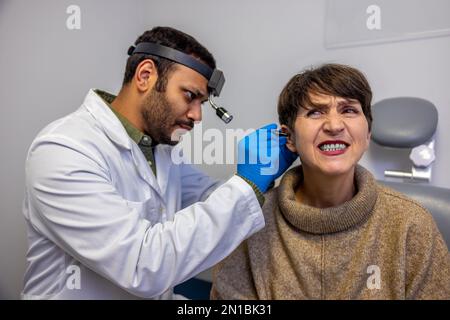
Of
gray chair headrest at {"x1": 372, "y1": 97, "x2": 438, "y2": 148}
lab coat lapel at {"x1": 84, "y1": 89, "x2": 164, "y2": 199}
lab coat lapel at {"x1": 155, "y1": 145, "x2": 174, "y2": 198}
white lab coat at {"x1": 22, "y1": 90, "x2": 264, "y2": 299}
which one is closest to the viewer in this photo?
white lab coat at {"x1": 22, "y1": 90, "x2": 264, "y2": 299}

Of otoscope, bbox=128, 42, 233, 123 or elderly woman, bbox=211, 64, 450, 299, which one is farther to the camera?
otoscope, bbox=128, 42, 233, 123

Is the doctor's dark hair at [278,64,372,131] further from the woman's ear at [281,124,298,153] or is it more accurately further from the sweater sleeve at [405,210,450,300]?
the sweater sleeve at [405,210,450,300]

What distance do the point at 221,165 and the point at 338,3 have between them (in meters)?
0.93

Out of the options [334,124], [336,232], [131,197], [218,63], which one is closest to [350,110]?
[334,124]

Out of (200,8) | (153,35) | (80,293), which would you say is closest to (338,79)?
(153,35)

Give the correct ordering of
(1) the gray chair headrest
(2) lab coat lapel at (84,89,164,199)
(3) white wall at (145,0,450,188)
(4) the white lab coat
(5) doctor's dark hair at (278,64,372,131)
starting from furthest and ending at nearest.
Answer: (3) white wall at (145,0,450,188) → (1) the gray chair headrest → (2) lab coat lapel at (84,89,164,199) → (5) doctor's dark hair at (278,64,372,131) → (4) the white lab coat

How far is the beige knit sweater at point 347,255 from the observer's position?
823 mm

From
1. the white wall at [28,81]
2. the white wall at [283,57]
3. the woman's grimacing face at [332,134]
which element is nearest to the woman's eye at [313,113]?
the woman's grimacing face at [332,134]

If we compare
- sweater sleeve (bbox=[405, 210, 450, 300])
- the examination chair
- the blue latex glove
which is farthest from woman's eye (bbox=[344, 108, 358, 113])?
the examination chair

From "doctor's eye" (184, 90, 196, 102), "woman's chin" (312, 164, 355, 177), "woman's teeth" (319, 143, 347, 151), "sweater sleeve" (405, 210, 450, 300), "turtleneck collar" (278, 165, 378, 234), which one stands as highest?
"doctor's eye" (184, 90, 196, 102)

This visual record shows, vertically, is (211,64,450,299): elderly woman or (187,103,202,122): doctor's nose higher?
(187,103,202,122): doctor's nose

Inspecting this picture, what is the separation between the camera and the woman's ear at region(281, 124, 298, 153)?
1015mm

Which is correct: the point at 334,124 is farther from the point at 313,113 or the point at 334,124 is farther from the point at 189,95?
the point at 189,95

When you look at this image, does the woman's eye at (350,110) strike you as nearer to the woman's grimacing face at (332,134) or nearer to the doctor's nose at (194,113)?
the woman's grimacing face at (332,134)
